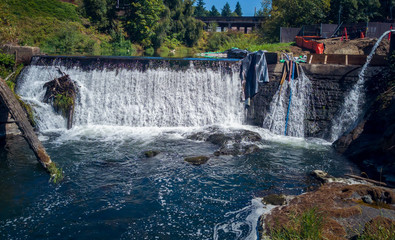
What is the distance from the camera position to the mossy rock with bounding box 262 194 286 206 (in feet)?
21.9

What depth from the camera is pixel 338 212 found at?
572 centimetres

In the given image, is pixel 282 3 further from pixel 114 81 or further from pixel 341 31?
pixel 114 81

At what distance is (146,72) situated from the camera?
13.8m

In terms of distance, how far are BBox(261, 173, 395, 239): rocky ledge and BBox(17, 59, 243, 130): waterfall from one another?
270 inches

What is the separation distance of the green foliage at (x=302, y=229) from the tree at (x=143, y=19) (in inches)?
1238

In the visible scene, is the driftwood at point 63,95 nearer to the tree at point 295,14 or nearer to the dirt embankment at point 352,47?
the dirt embankment at point 352,47

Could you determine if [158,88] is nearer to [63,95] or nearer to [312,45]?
[63,95]

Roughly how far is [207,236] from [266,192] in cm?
223

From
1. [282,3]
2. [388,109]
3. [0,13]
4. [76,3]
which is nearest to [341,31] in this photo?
[282,3]

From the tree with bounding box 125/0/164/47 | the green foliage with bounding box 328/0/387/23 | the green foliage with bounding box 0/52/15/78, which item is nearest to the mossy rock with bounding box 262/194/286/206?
the green foliage with bounding box 0/52/15/78

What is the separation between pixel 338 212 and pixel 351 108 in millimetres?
7179

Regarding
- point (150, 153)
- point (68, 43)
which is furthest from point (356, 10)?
point (68, 43)

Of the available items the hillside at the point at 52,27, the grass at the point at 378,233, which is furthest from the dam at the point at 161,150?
the hillside at the point at 52,27

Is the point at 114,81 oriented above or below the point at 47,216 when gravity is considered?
above
